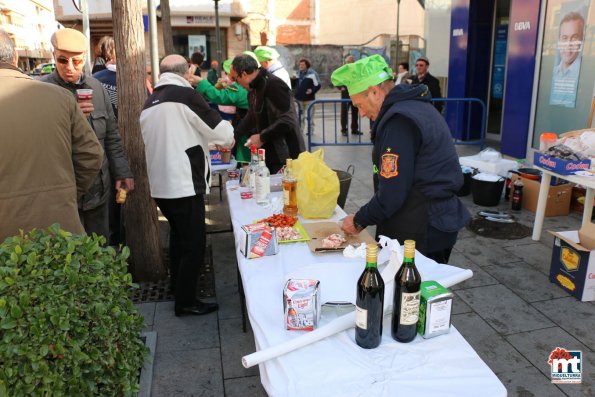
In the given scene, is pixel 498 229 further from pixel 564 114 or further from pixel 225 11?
pixel 225 11

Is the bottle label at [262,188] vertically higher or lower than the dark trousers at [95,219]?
higher

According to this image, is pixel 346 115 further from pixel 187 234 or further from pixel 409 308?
pixel 409 308

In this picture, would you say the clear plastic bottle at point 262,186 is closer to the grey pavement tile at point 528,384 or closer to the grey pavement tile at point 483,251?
the grey pavement tile at point 528,384

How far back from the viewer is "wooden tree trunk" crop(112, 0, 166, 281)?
3988 millimetres

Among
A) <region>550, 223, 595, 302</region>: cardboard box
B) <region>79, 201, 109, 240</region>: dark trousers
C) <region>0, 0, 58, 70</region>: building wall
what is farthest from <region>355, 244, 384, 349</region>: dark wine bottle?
<region>0, 0, 58, 70</region>: building wall

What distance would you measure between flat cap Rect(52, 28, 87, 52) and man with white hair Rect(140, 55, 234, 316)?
0.55 metres

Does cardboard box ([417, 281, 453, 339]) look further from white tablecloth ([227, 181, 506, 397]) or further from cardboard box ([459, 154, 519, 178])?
cardboard box ([459, 154, 519, 178])

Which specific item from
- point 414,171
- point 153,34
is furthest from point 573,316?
point 153,34

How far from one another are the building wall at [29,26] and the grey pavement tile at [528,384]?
121 ft

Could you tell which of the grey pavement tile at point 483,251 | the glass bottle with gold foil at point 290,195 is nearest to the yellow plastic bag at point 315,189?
the glass bottle with gold foil at point 290,195

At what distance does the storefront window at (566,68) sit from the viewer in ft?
21.6

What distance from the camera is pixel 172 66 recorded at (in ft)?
10.9

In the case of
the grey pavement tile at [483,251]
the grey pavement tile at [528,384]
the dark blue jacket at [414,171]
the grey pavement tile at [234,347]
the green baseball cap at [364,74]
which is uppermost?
the green baseball cap at [364,74]

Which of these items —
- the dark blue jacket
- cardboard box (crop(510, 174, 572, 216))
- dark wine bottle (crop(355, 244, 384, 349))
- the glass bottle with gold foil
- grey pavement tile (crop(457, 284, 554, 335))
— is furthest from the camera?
cardboard box (crop(510, 174, 572, 216))
